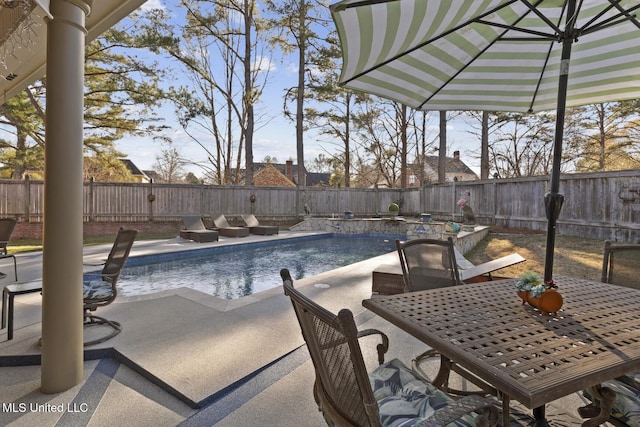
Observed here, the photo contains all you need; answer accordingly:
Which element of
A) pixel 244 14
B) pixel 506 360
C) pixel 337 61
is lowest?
pixel 506 360

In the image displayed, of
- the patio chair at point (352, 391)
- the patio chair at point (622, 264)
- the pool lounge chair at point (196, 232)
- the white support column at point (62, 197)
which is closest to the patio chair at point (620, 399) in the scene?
the patio chair at point (352, 391)

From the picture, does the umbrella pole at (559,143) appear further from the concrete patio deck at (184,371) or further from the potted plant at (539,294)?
the concrete patio deck at (184,371)

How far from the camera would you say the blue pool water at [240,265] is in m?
5.87

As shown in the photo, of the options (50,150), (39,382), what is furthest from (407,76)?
(39,382)

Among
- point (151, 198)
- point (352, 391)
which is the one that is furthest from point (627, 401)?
point (151, 198)

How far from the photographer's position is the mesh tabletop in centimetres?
113

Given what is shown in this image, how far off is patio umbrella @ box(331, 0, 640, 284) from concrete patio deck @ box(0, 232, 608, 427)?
1860 millimetres

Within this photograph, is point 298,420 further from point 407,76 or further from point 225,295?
point 225,295

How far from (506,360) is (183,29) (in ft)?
57.6

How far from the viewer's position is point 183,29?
48.9 ft

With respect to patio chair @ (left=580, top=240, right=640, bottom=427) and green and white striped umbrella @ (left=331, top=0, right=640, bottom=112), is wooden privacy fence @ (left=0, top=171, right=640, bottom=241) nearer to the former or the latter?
green and white striped umbrella @ (left=331, top=0, right=640, bottom=112)

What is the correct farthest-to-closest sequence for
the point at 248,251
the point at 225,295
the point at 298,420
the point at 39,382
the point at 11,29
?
the point at 248,251, the point at 225,295, the point at 11,29, the point at 39,382, the point at 298,420

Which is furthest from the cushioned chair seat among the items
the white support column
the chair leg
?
the white support column

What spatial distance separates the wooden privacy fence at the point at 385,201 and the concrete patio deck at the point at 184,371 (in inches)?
261
